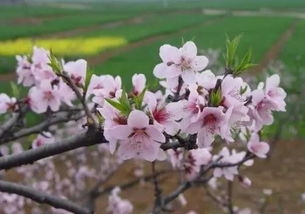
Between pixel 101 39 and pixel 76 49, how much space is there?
3.71m

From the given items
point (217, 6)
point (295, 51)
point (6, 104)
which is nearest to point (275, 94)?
point (6, 104)

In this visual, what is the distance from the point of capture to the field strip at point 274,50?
16406 mm

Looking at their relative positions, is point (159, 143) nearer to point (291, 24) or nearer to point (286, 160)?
point (286, 160)

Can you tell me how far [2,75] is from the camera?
1597 cm

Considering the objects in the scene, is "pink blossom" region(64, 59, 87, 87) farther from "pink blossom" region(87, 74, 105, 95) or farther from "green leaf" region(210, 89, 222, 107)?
"green leaf" region(210, 89, 222, 107)

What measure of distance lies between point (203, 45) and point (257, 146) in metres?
17.7

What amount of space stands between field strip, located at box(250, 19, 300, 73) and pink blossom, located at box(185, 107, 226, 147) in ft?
47.1

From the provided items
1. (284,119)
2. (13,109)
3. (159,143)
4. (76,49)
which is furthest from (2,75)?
(159,143)

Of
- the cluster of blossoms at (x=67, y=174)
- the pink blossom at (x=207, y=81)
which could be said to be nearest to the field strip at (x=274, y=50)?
the cluster of blossoms at (x=67, y=174)

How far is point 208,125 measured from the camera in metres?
1.38

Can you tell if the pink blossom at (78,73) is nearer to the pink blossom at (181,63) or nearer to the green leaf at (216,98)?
the pink blossom at (181,63)

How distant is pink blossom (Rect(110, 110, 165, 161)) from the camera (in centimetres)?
132

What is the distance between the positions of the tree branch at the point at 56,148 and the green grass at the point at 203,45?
8.21m

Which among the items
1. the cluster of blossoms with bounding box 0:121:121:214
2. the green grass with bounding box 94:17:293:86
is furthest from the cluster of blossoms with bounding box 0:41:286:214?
the green grass with bounding box 94:17:293:86
